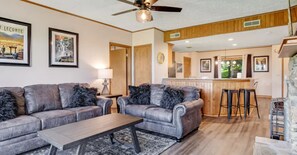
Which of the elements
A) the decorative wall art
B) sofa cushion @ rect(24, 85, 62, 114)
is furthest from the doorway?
sofa cushion @ rect(24, 85, 62, 114)

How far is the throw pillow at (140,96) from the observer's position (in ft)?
12.6

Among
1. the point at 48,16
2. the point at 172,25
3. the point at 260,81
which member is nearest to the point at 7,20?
the point at 48,16

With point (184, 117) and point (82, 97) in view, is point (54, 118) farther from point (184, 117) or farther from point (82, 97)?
point (184, 117)

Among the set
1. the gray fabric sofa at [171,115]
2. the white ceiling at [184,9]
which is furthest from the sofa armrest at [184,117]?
the white ceiling at [184,9]

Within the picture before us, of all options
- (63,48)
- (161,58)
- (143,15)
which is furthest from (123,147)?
(161,58)

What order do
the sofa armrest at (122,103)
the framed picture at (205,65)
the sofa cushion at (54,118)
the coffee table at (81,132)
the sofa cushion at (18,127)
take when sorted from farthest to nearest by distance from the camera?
the framed picture at (205,65), the sofa armrest at (122,103), the sofa cushion at (54,118), the sofa cushion at (18,127), the coffee table at (81,132)

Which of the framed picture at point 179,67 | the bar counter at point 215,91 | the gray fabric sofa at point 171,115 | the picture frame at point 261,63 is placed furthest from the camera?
the framed picture at point 179,67

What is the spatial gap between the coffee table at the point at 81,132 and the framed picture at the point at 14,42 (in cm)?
208

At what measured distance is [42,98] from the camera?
10.4ft

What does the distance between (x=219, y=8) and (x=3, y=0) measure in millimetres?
4331

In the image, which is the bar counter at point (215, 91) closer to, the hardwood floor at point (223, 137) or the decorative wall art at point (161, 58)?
the hardwood floor at point (223, 137)

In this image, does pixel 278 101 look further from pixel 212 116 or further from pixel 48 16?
pixel 48 16

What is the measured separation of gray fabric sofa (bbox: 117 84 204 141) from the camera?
2.96m

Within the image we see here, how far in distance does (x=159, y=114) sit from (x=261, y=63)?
282 inches
